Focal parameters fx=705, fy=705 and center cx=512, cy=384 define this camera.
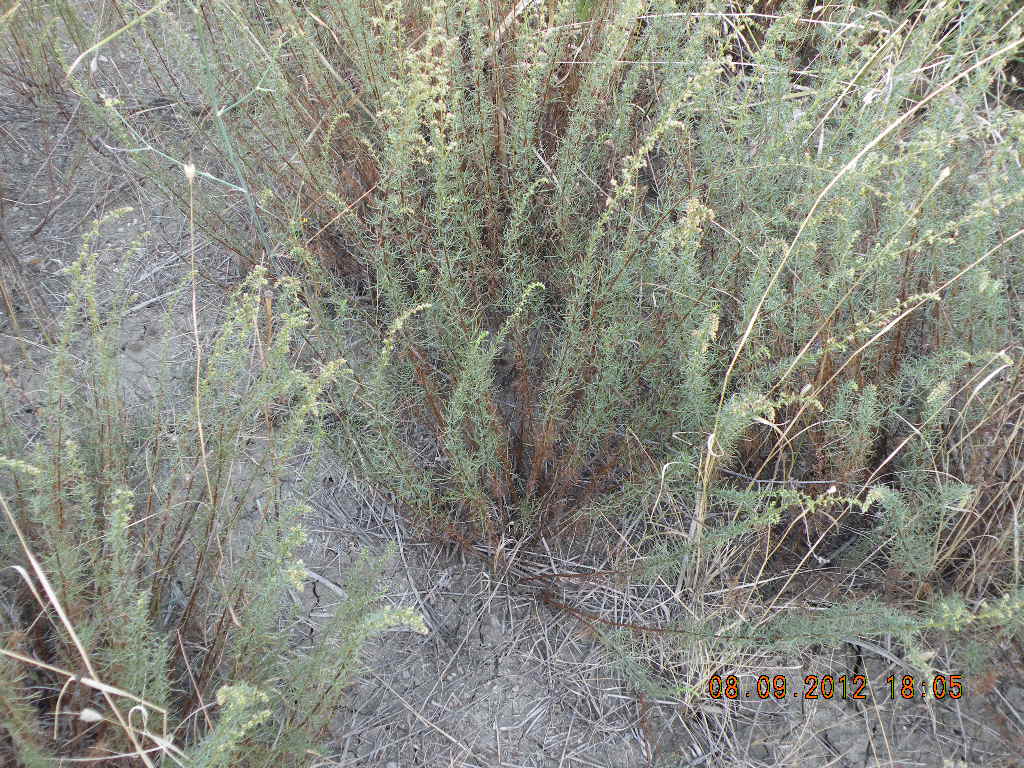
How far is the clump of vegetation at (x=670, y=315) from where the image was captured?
1.73 meters

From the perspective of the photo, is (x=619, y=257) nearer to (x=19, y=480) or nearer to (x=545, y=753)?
(x=545, y=753)

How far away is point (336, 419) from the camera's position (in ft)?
7.06

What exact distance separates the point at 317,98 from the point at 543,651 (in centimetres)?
189

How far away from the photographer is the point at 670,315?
196cm
